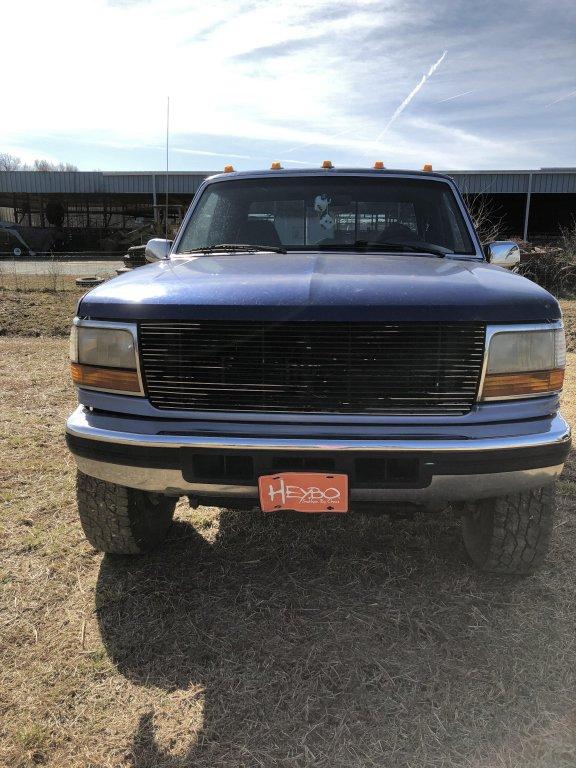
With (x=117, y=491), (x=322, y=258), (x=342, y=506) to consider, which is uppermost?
(x=322, y=258)

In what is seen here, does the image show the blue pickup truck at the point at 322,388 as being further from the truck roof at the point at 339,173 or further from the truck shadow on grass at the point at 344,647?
the truck roof at the point at 339,173

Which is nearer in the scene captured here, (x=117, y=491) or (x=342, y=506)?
(x=342, y=506)

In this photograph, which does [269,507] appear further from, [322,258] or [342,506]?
[322,258]

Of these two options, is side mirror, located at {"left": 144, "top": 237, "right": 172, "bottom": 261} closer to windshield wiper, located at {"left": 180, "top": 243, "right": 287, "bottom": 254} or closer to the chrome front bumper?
windshield wiper, located at {"left": 180, "top": 243, "right": 287, "bottom": 254}

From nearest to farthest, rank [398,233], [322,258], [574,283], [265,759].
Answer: [265,759] → [322,258] → [398,233] → [574,283]

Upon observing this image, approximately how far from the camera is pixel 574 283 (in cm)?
1492

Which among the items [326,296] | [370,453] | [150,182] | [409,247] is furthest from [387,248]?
[150,182]

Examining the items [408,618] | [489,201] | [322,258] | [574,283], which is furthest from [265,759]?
[489,201]

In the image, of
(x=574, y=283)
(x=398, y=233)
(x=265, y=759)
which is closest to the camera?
(x=265, y=759)

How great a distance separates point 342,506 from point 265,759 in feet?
2.75

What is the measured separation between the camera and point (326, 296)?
224 centimetres

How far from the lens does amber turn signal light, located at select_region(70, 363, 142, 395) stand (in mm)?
2393

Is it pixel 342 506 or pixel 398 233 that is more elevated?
pixel 398 233

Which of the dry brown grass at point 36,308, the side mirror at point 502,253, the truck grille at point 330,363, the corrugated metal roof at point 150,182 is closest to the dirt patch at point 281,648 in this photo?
the truck grille at point 330,363
